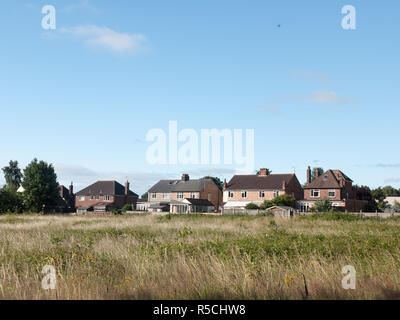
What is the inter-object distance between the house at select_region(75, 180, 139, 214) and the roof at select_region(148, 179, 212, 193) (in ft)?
23.5

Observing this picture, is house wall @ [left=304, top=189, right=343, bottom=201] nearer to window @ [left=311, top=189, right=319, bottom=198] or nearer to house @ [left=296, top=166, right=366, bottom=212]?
house @ [left=296, top=166, right=366, bottom=212]

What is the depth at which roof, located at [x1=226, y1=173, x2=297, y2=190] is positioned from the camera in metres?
73.3

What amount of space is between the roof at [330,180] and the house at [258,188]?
4.18 metres

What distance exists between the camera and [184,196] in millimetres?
83625

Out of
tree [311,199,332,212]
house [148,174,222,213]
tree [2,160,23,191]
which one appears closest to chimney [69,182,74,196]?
tree [2,160,23,191]

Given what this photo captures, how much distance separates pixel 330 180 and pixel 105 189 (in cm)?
4902

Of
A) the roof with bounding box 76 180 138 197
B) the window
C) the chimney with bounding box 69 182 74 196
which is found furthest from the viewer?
the chimney with bounding box 69 182 74 196

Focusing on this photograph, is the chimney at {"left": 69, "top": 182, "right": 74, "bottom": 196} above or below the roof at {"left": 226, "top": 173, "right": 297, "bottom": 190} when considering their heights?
below

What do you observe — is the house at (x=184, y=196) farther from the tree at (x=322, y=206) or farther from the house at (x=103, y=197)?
the tree at (x=322, y=206)

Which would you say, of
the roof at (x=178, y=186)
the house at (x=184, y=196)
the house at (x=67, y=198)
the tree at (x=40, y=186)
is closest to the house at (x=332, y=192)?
the house at (x=184, y=196)

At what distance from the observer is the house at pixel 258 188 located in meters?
72.7

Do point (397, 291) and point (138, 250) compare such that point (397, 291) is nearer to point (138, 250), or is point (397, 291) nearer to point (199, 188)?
point (138, 250)
